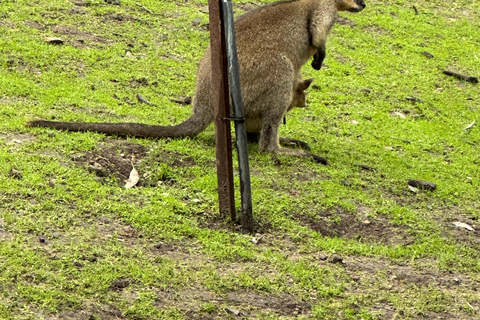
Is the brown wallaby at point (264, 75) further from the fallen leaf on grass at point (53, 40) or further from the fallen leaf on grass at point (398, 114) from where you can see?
the fallen leaf on grass at point (53, 40)

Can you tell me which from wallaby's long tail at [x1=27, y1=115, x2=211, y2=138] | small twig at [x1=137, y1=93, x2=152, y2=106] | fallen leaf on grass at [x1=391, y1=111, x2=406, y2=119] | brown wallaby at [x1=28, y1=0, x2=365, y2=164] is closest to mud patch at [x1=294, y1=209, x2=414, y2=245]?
brown wallaby at [x1=28, y1=0, x2=365, y2=164]

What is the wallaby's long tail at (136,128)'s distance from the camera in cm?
548

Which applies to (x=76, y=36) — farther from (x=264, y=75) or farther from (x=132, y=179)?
(x=132, y=179)

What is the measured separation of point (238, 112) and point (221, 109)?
0.47 ft

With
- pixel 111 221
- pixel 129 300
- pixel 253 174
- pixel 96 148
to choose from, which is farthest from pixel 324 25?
pixel 129 300

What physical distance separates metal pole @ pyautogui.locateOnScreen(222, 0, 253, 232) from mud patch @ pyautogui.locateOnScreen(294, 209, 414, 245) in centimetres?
56

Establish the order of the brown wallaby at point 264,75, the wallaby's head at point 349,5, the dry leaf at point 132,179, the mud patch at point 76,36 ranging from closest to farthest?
the dry leaf at point 132,179 < the brown wallaby at point 264,75 < the wallaby's head at point 349,5 < the mud patch at point 76,36

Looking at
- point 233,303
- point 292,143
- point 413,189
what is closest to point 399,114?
point 292,143

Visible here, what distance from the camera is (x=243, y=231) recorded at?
4566mm

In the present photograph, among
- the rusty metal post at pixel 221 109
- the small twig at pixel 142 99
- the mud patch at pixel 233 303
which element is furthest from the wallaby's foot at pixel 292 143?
the mud patch at pixel 233 303

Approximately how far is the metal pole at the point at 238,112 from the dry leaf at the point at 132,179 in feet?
2.79

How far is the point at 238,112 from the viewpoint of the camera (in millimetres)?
4406

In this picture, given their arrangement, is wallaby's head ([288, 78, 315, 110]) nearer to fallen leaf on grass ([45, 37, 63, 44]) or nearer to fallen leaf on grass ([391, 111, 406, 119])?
fallen leaf on grass ([391, 111, 406, 119])

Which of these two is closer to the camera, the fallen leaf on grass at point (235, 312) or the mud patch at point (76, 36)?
the fallen leaf on grass at point (235, 312)
